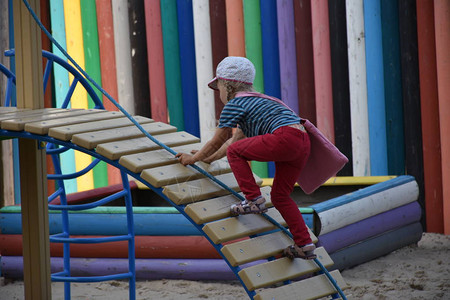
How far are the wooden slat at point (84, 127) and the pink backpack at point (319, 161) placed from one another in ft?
2.49

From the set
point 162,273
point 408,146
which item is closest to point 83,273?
point 162,273

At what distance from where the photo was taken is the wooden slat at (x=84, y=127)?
3771mm

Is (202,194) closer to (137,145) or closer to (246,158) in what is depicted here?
(246,158)

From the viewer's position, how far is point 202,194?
3.73 metres

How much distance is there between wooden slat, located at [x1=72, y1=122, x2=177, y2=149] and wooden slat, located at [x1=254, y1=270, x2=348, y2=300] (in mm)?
1078

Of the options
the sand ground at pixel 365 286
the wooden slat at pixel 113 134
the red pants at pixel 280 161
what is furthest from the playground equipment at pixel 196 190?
the sand ground at pixel 365 286

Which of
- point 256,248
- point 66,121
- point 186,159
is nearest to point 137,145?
point 186,159

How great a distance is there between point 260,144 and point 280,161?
0.61 ft

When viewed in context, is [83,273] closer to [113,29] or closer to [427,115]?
[113,29]

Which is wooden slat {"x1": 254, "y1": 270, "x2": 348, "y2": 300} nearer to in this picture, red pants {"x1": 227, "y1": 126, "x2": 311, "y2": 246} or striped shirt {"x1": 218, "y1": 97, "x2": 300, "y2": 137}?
red pants {"x1": 227, "y1": 126, "x2": 311, "y2": 246}

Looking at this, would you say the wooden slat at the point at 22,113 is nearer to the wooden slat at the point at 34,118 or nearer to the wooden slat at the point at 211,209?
the wooden slat at the point at 34,118

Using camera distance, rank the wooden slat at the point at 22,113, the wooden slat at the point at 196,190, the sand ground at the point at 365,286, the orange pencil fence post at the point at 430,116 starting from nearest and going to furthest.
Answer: the wooden slat at the point at 196,190 < the wooden slat at the point at 22,113 < the sand ground at the point at 365,286 < the orange pencil fence post at the point at 430,116

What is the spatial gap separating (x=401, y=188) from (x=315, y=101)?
1.09m

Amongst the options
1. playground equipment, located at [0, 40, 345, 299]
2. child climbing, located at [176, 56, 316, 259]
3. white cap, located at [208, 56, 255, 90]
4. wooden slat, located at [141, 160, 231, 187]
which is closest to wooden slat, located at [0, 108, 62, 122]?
playground equipment, located at [0, 40, 345, 299]
